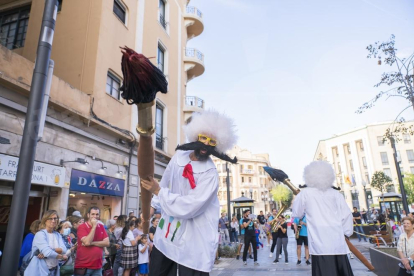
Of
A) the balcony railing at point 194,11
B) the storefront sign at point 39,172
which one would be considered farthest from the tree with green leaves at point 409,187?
the storefront sign at point 39,172

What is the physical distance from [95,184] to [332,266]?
27.2 ft

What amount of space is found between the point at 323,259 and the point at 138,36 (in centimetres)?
1249

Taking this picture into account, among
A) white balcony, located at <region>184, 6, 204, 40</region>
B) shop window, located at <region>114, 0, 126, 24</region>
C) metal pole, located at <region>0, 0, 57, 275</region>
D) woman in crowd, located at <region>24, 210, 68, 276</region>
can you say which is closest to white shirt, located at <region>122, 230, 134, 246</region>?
woman in crowd, located at <region>24, 210, 68, 276</region>

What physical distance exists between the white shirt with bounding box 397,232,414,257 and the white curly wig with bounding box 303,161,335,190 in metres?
1.88

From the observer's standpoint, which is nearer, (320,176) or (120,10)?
(320,176)

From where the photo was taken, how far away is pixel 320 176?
14.1 feet

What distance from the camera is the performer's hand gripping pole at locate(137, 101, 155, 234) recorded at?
1707 mm

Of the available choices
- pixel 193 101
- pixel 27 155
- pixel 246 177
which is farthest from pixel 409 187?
pixel 27 155

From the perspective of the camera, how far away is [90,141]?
10.0 metres

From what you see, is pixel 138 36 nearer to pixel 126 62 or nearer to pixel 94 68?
pixel 94 68

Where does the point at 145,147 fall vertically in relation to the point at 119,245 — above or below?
above

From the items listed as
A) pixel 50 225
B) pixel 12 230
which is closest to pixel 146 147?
pixel 12 230

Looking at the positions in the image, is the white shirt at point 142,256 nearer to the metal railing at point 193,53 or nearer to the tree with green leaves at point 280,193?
the metal railing at point 193,53

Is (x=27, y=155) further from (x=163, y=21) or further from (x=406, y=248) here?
(x=163, y=21)
